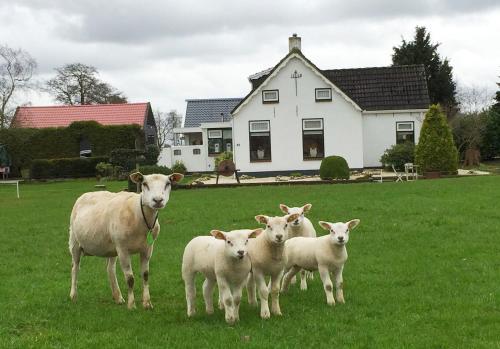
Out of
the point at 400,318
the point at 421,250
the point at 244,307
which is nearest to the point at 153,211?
the point at 244,307

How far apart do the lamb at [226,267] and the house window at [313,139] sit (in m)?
30.4

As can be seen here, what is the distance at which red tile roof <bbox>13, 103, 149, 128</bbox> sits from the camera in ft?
170

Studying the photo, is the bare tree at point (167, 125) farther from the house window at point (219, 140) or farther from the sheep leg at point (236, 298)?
the sheep leg at point (236, 298)

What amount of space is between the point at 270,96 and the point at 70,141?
19.8 m

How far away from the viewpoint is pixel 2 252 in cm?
1350

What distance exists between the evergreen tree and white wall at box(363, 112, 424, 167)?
2065 centimetres

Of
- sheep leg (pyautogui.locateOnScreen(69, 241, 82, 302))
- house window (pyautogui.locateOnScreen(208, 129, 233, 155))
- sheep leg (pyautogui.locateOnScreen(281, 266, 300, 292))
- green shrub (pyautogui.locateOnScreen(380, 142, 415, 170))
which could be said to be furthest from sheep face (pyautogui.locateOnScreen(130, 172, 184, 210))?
house window (pyautogui.locateOnScreen(208, 129, 233, 155))

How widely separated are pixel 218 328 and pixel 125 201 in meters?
2.56

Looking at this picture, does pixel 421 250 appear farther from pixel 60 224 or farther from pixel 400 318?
pixel 60 224

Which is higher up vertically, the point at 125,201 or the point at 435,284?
the point at 125,201

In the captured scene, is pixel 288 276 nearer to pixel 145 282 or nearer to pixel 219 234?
pixel 219 234

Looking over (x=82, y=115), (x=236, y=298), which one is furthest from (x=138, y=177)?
(x=82, y=115)

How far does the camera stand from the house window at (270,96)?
3766 centimetres

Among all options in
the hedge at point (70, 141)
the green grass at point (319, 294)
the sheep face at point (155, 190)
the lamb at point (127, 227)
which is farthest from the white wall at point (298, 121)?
the sheep face at point (155, 190)
